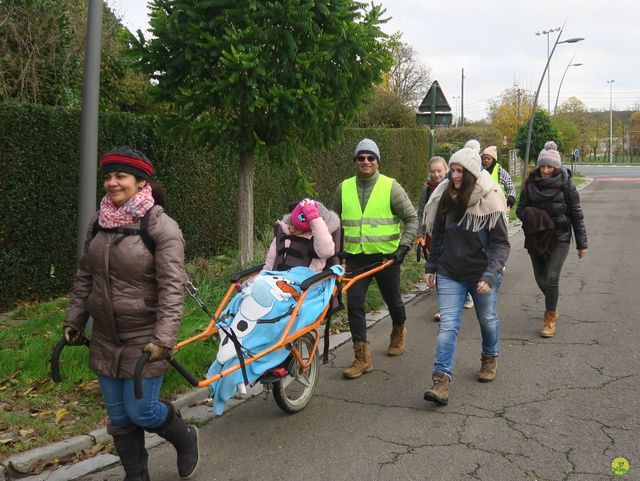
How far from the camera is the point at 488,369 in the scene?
18.4 ft

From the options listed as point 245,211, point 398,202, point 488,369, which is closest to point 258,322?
point 398,202

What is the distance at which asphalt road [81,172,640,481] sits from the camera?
405 cm

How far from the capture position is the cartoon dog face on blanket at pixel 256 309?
419cm

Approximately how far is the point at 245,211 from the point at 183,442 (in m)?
5.13

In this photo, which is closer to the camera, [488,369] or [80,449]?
[80,449]

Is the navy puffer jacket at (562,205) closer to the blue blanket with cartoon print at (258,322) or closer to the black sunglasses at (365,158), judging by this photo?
the black sunglasses at (365,158)

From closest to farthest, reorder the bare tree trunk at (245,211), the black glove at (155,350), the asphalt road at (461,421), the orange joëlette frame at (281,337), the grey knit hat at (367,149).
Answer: the black glove at (155,350)
the orange joëlette frame at (281,337)
the asphalt road at (461,421)
the grey knit hat at (367,149)
the bare tree trunk at (245,211)

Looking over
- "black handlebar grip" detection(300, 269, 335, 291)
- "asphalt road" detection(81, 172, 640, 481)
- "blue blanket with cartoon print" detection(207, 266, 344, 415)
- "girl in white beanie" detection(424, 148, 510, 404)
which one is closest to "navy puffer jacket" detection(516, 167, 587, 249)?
"asphalt road" detection(81, 172, 640, 481)

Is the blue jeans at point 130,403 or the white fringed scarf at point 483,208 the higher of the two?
the white fringed scarf at point 483,208

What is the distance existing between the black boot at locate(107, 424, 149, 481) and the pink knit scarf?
1.10 metres

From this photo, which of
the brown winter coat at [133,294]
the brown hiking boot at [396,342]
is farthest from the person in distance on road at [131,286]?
the brown hiking boot at [396,342]

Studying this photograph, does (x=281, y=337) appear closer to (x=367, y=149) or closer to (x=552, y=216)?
(x=367, y=149)

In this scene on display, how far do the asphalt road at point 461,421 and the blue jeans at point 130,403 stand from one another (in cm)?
61

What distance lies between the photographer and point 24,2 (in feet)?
33.5
